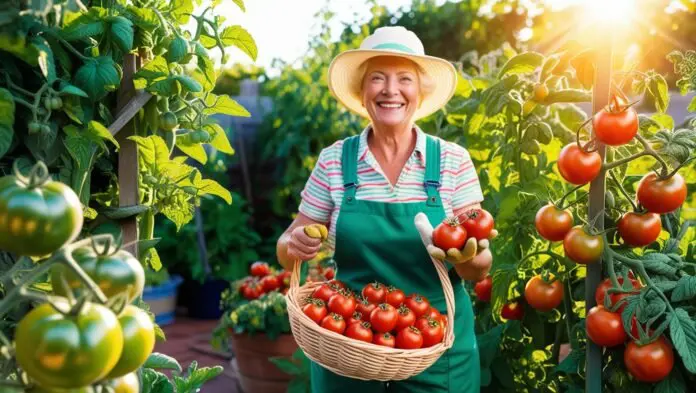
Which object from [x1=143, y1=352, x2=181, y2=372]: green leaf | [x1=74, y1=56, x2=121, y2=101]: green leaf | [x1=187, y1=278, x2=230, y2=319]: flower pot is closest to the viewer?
[x1=74, y1=56, x2=121, y2=101]: green leaf

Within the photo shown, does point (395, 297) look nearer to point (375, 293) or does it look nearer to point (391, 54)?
point (375, 293)

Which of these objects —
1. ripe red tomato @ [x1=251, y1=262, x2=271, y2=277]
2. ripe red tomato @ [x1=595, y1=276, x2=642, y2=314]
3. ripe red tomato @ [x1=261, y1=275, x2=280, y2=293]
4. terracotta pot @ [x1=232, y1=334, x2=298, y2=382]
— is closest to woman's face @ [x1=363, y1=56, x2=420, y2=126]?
ripe red tomato @ [x1=595, y1=276, x2=642, y2=314]

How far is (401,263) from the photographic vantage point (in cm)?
189

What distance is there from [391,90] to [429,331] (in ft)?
2.09

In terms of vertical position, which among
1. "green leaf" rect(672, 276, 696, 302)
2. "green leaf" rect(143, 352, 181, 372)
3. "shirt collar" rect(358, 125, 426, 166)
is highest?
"shirt collar" rect(358, 125, 426, 166)

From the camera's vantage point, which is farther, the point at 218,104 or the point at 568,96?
the point at 568,96

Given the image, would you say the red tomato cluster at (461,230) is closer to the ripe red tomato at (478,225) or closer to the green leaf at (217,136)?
the ripe red tomato at (478,225)

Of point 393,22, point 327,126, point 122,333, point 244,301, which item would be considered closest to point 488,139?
point 244,301

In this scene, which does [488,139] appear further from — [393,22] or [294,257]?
[393,22]

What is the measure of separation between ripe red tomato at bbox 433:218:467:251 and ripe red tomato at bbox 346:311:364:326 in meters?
0.30

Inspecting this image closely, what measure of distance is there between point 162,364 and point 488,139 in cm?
176

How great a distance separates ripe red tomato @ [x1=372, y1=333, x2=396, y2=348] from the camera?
1689 millimetres

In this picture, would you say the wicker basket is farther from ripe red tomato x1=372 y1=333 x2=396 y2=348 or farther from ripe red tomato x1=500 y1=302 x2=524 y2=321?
ripe red tomato x1=500 y1=302 x2=524 y2=321

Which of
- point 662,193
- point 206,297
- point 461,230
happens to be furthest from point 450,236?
point 206,297
